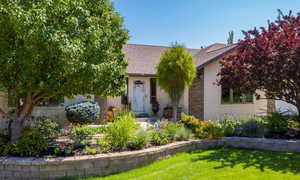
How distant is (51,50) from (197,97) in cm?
918

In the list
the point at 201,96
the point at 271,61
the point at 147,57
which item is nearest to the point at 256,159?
the point at 271,61

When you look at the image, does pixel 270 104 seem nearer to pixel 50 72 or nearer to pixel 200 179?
pixel 200 179

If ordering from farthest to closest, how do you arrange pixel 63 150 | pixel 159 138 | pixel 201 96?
pixel 201 96 < pixel 159 138 < pixel 63 150

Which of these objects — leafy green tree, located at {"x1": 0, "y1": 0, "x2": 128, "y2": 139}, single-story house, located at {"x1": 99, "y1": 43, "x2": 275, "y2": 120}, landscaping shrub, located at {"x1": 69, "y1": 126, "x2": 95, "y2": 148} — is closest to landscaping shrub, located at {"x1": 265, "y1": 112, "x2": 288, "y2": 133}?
single-story house, located at {"x1": 99, "y1": 43, "x2": 275, "y2": 120}

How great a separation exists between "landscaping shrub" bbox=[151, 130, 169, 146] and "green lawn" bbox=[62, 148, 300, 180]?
542 mm

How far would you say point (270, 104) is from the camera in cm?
1308

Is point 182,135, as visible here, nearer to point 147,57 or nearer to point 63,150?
point 63,150

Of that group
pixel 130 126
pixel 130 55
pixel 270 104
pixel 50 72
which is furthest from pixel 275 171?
pixel 130 55

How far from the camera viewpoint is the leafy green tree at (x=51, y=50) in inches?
168

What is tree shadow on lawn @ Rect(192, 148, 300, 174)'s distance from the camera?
5.03 m

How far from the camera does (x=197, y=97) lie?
12.0m

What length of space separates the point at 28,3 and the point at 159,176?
486cm

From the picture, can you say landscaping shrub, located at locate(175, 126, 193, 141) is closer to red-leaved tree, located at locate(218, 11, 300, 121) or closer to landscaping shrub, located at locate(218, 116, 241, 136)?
landscaping shrub, located at locate(218, 116, 241, 136)

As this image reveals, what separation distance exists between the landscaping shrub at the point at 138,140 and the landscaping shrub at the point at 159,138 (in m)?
0.28
